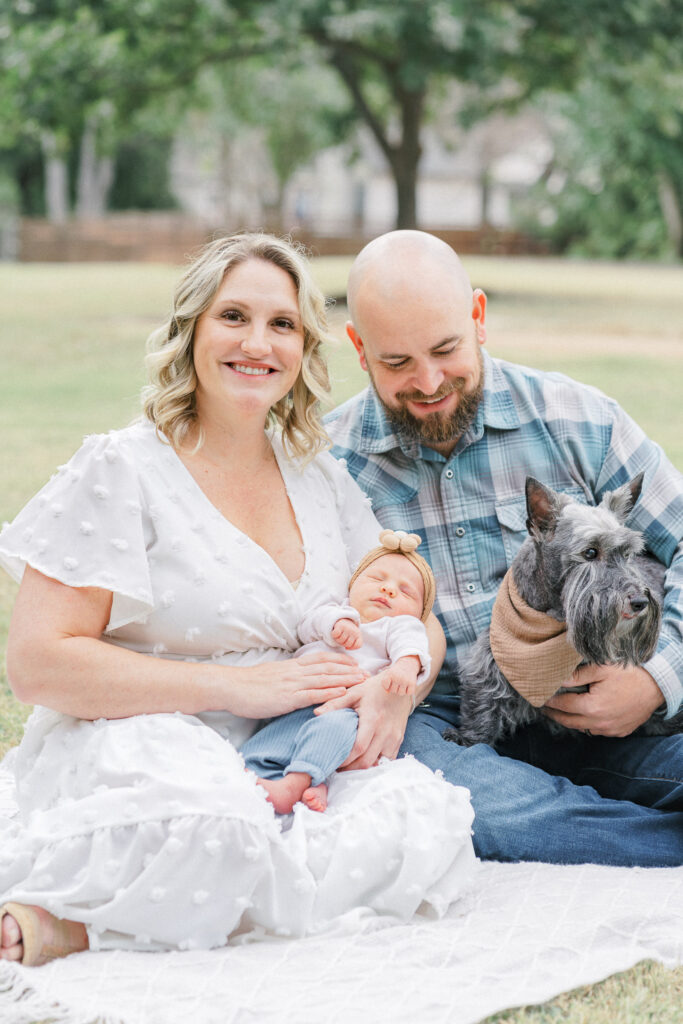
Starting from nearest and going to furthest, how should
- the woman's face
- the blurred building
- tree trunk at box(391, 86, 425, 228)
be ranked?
the woman's face
tree trunk at box(391, 86, 425, 228)
the blurred building

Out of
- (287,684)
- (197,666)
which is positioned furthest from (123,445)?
(287,684)

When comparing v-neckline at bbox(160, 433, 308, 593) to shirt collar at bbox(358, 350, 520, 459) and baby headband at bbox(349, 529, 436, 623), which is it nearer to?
baby headband at bbox(349, 529, 436, 623)

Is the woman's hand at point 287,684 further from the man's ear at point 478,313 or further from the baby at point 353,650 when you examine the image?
the man's ear at point 478,313

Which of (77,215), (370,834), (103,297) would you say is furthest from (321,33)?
(77,215)

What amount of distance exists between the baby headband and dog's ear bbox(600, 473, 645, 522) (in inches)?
23.3

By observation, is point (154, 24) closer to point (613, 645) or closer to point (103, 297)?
point (103, 297)

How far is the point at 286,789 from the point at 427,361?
1.56 metres

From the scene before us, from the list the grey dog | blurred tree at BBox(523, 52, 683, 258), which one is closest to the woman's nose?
the grey dog

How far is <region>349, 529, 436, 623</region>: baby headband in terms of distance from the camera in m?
3.67

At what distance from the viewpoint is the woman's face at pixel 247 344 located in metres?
3.51

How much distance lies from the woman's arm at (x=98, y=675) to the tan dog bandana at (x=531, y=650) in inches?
26.3

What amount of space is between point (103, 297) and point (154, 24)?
663cm

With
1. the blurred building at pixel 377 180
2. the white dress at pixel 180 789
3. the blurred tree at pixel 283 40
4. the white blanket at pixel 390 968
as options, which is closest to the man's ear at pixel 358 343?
the white dress at pixel 180 789

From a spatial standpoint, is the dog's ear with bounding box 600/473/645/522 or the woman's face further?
the dog's ear with bounding box 600/473/645/522
